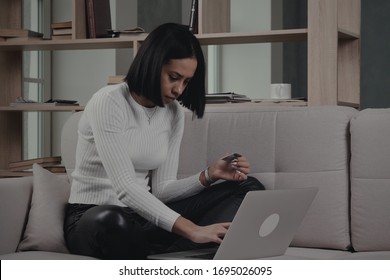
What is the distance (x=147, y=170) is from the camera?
2.02 metres

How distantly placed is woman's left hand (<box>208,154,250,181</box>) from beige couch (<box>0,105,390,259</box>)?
19 cm

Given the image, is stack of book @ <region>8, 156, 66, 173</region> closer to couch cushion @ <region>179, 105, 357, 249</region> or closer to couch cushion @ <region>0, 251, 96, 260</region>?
couch cushion @ <region>179, 105, 357, 249</region>

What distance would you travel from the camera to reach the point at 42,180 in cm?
199

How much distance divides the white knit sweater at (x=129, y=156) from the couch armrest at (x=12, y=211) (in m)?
0.13

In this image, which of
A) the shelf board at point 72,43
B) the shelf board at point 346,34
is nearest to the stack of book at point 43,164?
the shelf board at point 72,43

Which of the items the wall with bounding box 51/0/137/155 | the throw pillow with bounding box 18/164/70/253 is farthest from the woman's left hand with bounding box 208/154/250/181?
the wall with bounding box 51/0/137/155

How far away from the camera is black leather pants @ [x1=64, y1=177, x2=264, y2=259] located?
1723 mm

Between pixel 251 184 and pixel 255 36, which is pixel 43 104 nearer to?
pixel 255 36

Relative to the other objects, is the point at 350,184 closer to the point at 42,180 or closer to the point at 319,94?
the point at 42,180

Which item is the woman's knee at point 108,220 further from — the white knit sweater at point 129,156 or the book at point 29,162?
the book at point 29,162

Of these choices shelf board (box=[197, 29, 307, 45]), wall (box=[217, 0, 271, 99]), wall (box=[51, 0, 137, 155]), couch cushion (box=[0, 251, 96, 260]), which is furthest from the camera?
wall (box=[217, 0, 271, 99])

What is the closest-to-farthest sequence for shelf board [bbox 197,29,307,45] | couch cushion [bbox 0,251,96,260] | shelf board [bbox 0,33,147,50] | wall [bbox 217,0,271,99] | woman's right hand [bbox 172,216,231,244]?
1. woman's right hand [bbox 172,216,231,244]
2. couch cushion [bbox 0,251,96,260]
3. shelf board [bbox 197,29,307,45]
4. shelf board [bbox 0,33,147,50]
5. wall [bbox 217,0,271,99]

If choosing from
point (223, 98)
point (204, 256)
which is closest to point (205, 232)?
point (204, 256)
